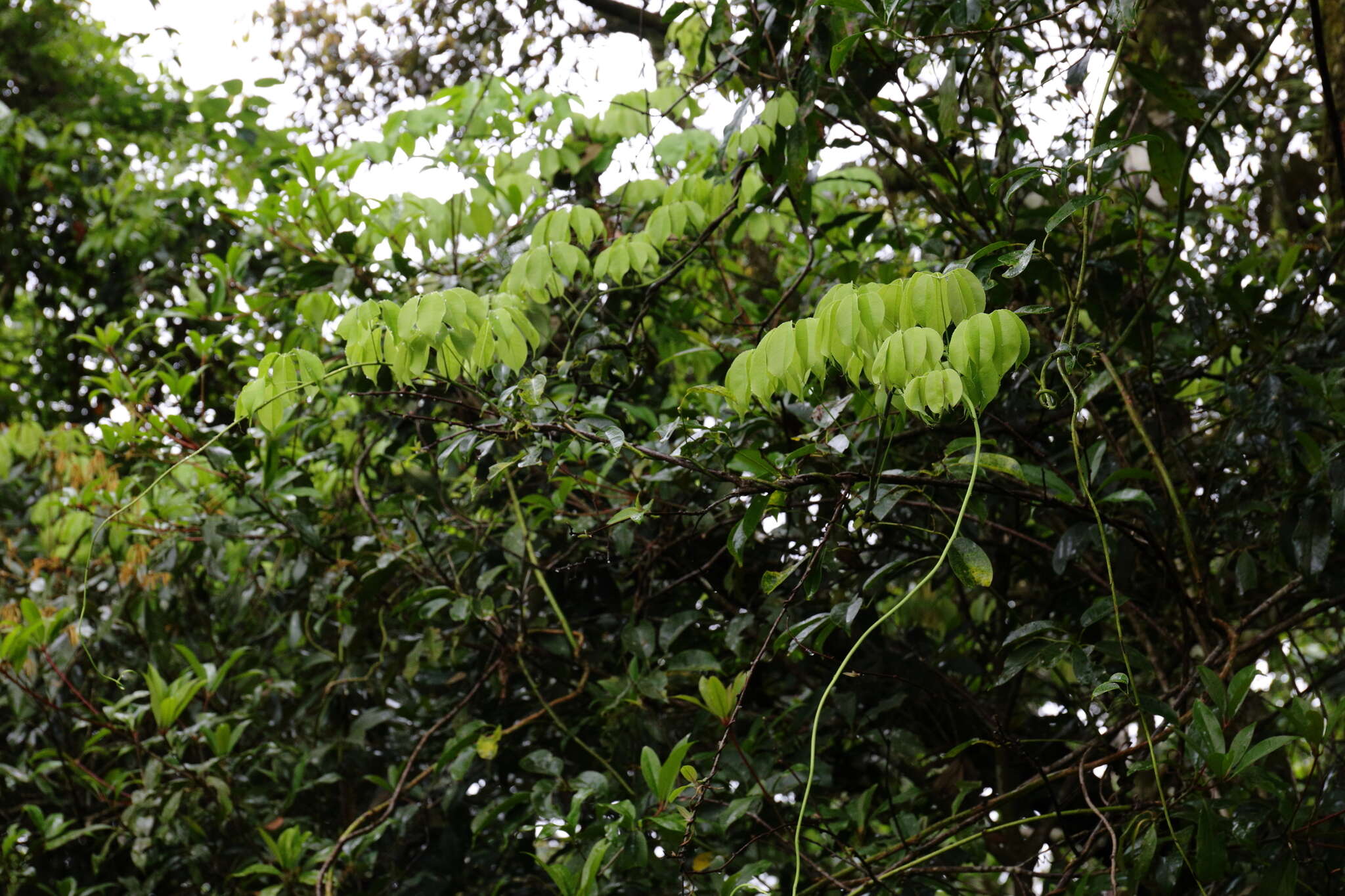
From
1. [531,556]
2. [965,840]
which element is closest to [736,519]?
[531,556]

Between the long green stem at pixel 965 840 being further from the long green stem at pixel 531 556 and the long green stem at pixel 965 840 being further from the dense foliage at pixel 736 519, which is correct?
the long green stem at pixel 531 556

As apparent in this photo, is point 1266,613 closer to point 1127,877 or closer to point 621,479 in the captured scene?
point 1127,877

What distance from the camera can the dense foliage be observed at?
4.19ft

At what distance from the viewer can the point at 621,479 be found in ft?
6.00

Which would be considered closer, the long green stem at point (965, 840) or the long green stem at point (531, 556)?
the long green stem at point (965, 840)

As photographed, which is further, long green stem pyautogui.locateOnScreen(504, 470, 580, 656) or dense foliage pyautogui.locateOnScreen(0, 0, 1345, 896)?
long green stem pyautogui.locateOnScreen(504, 470, 580, 656)

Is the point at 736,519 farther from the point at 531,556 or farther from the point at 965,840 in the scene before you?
the point at 965,840

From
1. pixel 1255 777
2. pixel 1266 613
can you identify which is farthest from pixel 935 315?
pixel 1266 613

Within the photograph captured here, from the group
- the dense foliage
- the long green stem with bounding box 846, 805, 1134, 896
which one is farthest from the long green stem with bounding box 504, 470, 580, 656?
the long green stem with bounding box 846, 805, 1134, 896

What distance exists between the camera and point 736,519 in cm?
166

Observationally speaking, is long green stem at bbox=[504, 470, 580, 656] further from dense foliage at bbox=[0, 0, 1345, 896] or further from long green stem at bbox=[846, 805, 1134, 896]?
long green stem at bbox=[846, 805, 1134, 896]

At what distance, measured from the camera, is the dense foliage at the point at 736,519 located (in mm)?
1277

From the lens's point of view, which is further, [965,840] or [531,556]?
[531,556]

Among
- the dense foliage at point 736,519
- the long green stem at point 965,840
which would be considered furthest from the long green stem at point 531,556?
the long green stem at point 965,840
